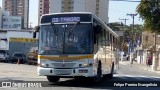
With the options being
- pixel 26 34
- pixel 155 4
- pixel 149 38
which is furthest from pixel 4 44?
pixel 149 38

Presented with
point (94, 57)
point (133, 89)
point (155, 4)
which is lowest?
point (133, 89)

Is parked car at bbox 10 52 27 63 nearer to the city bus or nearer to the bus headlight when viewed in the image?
the city bus

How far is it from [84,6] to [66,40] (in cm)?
3661

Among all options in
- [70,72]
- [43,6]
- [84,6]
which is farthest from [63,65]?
[43,6]

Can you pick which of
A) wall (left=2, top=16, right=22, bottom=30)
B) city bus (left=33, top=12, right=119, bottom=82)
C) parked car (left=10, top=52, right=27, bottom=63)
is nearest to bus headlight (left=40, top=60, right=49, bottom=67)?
city bus (left=33, top=12, right=119, bottom=82)

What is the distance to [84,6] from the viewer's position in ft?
180

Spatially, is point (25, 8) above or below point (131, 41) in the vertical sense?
above

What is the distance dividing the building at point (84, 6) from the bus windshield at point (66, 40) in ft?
103

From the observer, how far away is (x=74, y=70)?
60.2ft

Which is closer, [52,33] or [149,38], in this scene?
[52,33]

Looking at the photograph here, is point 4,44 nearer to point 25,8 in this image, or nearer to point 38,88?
point 38,88

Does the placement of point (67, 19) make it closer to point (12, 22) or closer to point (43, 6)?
point (43, 6)

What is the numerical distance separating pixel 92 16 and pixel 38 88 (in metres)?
4.27

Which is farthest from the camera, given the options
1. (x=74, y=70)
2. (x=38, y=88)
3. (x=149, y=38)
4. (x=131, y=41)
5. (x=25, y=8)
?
(x=25, y=8)
